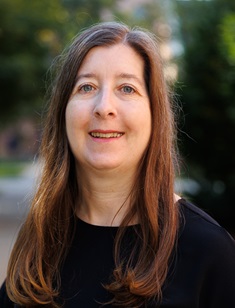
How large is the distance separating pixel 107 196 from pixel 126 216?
0.12 m

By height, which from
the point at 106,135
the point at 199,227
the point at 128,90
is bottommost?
the point at 199,227

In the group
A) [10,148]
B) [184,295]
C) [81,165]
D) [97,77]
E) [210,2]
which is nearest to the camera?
[184,295]

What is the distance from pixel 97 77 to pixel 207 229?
2.20ft

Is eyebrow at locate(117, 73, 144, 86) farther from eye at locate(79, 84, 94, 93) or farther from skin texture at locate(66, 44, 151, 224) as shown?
eye at locate(79, 84, 94, 93)

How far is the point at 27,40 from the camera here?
18.7 metres

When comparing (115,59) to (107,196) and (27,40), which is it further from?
(27,40)

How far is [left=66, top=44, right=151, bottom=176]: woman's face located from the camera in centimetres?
225

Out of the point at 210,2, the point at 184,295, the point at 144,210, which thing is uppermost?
the point at 210,2

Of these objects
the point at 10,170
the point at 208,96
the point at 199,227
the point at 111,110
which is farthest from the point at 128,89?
the point at 10,170

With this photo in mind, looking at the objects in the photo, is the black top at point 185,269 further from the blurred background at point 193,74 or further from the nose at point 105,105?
the blurred background at point 193,74

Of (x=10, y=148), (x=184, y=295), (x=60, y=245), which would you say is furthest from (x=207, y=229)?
(x=10, y=148)

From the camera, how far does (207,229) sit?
86.2 inches

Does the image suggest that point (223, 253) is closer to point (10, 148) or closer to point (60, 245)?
point (60, 245)

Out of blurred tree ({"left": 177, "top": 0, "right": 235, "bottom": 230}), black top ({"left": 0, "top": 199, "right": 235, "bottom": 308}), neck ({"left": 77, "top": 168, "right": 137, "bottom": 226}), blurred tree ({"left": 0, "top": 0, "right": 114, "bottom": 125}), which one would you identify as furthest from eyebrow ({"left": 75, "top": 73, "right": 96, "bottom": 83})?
blurred tree ({"left": 0, "top": 0, "right": 114, "bottom": 125})
